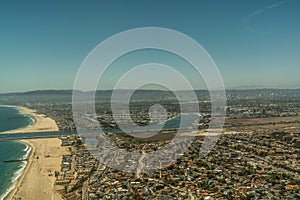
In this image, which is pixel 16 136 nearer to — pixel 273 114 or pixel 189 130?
pixel 189 130

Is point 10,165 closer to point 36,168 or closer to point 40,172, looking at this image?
point 36,168

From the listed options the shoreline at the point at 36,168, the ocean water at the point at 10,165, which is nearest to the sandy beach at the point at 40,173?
the shoreline at the point at 36,168

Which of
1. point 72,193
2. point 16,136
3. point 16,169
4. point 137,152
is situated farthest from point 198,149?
point 16,136

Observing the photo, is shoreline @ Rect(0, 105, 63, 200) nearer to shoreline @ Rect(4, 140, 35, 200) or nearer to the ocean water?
shoreline @ Rect(4, 140, 35, 200)

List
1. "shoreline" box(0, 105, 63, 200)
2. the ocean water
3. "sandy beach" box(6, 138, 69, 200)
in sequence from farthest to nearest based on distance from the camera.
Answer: the ocean water → "shoreline" box(0, 105, 63, 200) → "sandy beach" box(6, 138, 69, 200)

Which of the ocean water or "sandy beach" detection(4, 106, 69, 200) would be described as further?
the ocean water

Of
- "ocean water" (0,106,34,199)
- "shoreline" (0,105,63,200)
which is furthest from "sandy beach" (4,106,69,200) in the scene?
"ocean water" (0,106,34,199)

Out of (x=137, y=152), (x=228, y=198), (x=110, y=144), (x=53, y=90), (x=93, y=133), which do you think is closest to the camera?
(x=228, y=198)

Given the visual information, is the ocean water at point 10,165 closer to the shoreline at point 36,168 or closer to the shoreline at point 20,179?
the shoreline at point 20,179
